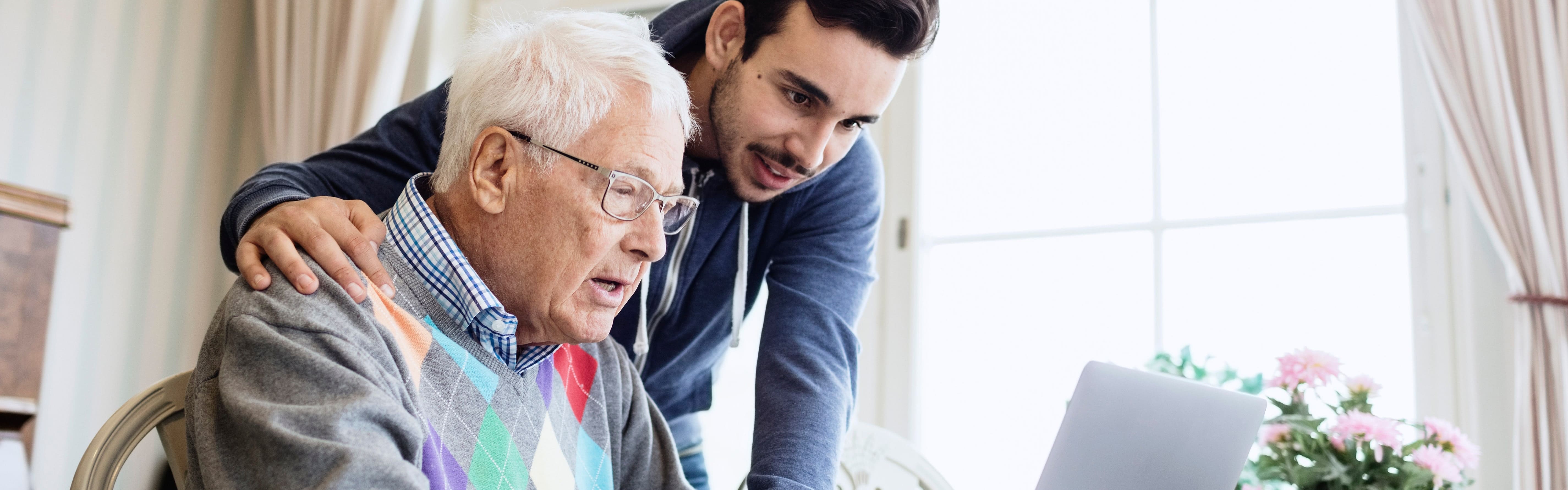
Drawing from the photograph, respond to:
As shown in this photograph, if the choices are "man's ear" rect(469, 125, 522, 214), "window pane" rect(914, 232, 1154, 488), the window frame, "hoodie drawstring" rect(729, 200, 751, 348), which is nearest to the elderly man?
"man's ear" rect(469, 125, 522, 214)

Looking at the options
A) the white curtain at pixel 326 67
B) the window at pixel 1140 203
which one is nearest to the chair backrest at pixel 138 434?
the window at pixel 1140 203

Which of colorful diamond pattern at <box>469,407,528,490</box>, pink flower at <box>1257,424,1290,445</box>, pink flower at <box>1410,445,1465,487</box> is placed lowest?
pink flower at <box>1410,445,1465,487</box>

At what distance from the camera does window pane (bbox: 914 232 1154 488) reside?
2430mm

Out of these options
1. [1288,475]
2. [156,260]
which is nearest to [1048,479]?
[1288,475]

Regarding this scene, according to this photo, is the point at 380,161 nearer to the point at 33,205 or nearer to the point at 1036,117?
the point at 33,205

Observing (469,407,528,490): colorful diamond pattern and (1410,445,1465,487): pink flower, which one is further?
(1410,445,1465,487): pink flower

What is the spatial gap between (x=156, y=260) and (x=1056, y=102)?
8.44ft

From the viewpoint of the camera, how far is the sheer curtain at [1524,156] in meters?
1.89

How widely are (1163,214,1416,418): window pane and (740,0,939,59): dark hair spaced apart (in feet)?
3.99

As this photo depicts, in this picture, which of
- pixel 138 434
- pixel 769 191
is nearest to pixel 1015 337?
pixel 769 191

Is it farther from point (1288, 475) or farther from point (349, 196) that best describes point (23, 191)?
point (1288, 475)

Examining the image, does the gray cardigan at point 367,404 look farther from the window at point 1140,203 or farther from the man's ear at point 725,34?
the window at point 1140,203

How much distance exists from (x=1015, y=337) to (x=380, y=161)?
1.63 metres

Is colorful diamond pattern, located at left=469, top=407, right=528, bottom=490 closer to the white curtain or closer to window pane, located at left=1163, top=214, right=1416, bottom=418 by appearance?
window pane, located at left=1163, top=214, right=1416, bottom=418
